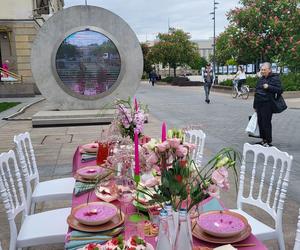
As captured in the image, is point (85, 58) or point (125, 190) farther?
point (85, 58)

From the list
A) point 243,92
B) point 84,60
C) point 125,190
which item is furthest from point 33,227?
point 243,92

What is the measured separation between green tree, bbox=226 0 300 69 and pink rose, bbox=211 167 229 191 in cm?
2132

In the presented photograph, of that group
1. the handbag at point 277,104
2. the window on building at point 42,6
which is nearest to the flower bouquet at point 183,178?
the handbag at point 277,104

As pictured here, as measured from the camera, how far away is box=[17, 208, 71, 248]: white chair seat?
299 cm

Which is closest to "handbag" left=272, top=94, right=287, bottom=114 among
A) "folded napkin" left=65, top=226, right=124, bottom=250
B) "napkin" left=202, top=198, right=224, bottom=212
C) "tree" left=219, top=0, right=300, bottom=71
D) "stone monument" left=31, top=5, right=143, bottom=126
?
"napkin" left=202, top=198, right=224, bottom=212

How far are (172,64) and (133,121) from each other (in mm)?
42478

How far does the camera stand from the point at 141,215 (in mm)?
2264

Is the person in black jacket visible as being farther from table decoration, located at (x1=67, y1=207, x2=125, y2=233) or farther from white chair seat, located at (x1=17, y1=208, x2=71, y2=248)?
table decoration, located at (x1=67, y1=207, x2=125, y2=233)

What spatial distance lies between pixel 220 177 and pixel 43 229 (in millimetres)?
1926

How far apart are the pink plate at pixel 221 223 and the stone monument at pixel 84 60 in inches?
368

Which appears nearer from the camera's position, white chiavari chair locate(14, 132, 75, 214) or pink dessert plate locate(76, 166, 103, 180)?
pink dessert plate locate(76, 166, 103, 180)

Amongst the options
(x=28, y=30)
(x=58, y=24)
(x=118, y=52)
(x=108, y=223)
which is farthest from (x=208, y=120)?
(x=28, y=30)

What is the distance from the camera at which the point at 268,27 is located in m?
22.0

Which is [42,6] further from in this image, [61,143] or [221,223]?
[221,223]
